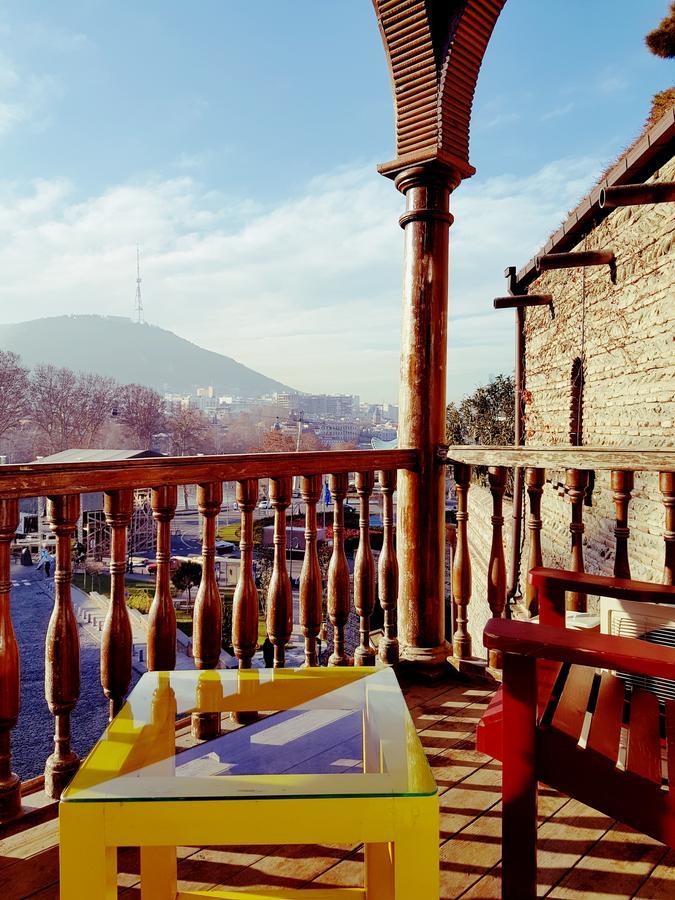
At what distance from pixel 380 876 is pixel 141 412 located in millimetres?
39716

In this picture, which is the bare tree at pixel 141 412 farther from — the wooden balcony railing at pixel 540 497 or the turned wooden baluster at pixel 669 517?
the turned wooden baluster at pixel 669 517

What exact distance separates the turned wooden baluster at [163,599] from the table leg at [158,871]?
2.18 feet

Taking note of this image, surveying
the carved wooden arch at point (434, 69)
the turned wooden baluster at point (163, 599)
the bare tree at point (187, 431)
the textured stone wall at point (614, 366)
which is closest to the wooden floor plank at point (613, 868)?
the turned wooden baluster at point (163, 599)

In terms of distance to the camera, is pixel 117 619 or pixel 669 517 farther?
pixel 669 517

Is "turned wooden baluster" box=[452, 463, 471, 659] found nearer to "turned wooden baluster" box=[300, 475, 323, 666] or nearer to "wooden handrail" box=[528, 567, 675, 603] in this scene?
"turned wooden baluster" box=[300, 475, 323, 666]

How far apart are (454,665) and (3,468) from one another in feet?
6.75

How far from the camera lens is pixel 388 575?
8.58ft

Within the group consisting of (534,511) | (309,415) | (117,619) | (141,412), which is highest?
(141,412)

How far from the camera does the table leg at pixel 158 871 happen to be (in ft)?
3.70

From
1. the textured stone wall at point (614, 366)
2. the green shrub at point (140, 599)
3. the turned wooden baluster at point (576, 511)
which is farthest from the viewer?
the green shrub at point (140, 599)

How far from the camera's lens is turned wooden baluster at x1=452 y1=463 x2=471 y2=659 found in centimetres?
260

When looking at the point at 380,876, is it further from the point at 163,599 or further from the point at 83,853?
the point at 163,599

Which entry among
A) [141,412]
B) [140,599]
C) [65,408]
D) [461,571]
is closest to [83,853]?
[461,571]

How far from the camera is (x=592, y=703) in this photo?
139 cm
